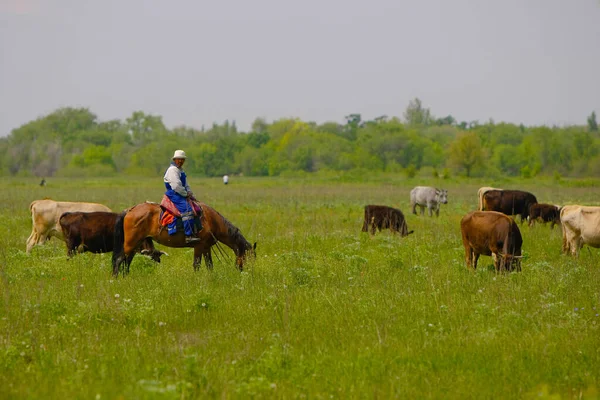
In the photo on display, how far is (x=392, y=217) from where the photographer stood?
889 inches

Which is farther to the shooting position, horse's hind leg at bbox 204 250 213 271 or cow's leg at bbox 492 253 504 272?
horse's hind leg at bbox 204 250 213 271

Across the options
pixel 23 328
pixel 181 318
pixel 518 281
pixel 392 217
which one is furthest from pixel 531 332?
pixel 392 217

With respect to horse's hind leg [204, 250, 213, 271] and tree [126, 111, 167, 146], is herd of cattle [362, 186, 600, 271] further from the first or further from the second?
tree [126, 111, 167, 146]

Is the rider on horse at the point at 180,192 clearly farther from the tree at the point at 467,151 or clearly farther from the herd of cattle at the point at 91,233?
the tree at the point at 467,151

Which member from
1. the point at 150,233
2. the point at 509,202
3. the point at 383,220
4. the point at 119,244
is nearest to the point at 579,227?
the point at 383,220

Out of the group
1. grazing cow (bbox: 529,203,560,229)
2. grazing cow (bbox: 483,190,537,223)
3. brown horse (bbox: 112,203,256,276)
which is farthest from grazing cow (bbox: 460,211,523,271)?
grazing cow (bbox: 483,190,537,223)

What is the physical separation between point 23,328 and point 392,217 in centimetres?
1492

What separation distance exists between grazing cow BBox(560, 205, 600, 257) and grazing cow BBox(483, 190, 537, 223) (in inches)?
391

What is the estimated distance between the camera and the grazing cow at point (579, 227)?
1590cm

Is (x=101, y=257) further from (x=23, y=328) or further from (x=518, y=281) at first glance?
(x=518, y=281)

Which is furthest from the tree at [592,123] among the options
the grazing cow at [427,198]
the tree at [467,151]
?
the grazing cow at [427,198]

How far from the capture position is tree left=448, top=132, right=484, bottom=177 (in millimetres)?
86375

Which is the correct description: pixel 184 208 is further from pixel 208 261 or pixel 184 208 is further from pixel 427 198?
pixel 427 198

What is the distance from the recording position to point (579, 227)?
16203mm
